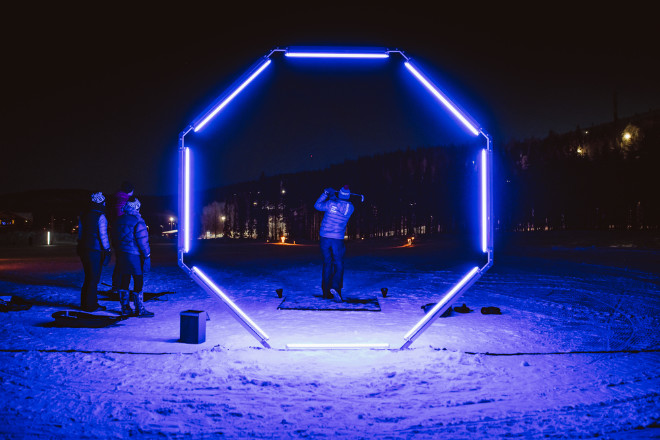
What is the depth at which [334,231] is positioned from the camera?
8602mm

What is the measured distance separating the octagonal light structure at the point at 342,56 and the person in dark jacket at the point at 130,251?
6.71 ft

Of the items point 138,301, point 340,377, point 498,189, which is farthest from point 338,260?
point 498,189

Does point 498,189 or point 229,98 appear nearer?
point 229,98

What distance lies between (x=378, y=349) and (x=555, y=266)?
12.9 metres

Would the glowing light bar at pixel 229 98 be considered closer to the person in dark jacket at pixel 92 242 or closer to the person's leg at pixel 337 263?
the person in dark jacket at pixel 92 242

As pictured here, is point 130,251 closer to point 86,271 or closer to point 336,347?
point 86,271

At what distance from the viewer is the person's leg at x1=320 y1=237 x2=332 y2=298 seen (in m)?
8.59

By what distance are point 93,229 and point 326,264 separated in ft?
13.1

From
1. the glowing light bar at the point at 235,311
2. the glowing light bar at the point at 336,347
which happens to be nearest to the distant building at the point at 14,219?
the glowing light bar at the point at 235,311

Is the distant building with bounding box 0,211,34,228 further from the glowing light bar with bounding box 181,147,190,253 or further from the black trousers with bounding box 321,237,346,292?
the glowing light bar with bounding box 181,147,190,253

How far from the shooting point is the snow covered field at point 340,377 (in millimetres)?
3107

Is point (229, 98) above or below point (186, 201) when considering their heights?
above

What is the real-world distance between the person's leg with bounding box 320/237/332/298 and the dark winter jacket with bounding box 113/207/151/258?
3148mm

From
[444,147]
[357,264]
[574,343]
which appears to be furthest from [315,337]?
[444,147]
